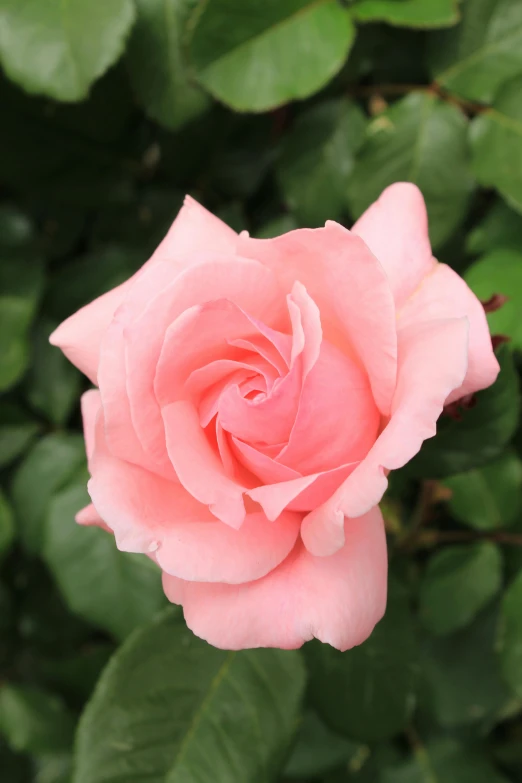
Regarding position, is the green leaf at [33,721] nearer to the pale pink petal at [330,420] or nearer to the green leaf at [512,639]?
the green leaf at [512,639]

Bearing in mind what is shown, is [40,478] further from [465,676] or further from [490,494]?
[465,676]

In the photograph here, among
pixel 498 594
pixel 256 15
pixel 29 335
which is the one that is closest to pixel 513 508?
pixel 498 594

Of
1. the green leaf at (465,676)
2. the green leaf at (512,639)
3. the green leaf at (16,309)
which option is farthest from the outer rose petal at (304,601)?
the green leaf at (465,676)

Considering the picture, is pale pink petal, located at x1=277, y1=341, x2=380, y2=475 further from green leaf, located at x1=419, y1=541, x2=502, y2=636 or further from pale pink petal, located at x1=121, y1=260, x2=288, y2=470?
green leaf, located at x1=419, y1=541, x2=502, y2=636

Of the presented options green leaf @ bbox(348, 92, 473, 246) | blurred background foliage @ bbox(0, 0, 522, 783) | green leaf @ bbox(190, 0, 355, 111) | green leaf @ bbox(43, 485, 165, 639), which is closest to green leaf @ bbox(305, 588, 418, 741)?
blurred background foliage @ bbox(0, 0, 522, 783)

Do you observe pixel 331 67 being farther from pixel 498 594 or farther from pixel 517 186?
pixel 498 594

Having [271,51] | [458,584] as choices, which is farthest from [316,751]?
[271,51]

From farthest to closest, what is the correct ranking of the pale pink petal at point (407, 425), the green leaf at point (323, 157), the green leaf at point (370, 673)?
the green leaf at point (323, 157), the green leaf at point (370, 673), the pale pink petal at point (407, 425)
